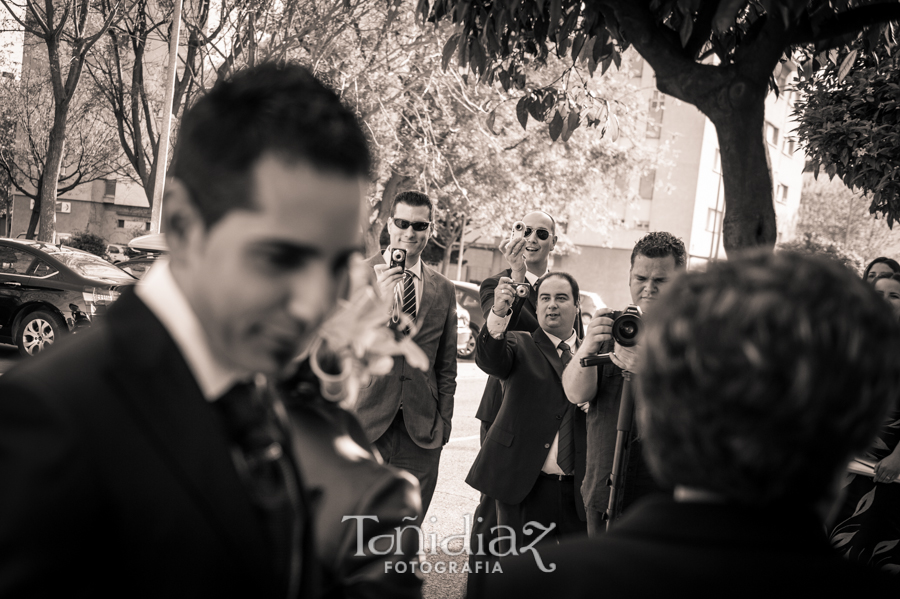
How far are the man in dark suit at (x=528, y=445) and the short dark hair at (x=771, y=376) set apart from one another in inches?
117

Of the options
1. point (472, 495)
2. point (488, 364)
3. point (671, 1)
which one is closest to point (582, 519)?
point (488, 364)

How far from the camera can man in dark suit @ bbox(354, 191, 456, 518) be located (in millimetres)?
4418

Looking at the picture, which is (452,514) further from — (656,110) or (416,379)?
(656,110)

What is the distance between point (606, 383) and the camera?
3.81 m

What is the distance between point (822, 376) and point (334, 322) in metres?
0.85

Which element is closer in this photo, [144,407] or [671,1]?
[144,407]

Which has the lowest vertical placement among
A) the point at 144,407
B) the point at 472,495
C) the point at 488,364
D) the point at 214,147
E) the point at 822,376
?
the point at 472,495

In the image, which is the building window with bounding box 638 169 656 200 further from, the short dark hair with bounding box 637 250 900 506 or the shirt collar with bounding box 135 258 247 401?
the shirt collar with bounding box 135 258 247 401

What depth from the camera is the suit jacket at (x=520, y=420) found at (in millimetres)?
4191

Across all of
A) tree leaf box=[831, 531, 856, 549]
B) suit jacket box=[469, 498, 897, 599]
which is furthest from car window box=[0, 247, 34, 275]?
suit jacket box=[469, 498, 897, 599]

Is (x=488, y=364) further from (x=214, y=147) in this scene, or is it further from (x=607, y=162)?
(x=607, y=162)

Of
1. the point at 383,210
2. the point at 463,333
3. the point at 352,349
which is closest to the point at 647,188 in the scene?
the point at 383,210

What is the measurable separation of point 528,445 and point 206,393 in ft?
10.6

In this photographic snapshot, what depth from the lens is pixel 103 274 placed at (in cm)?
1202
